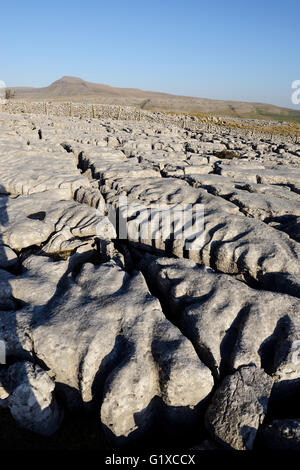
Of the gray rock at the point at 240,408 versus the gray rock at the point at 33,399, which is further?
the gray rock at the point at 33,399

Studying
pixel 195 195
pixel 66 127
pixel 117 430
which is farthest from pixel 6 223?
pixel 66 127

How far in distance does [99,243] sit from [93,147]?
11127 millimetres

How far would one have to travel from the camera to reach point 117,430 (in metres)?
4.24

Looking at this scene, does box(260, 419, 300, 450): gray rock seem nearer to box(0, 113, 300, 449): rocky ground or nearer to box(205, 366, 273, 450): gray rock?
box(0, 113, 300, 449): rocky ground
